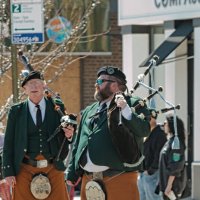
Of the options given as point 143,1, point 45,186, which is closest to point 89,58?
point 143,1

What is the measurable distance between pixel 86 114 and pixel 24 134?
81 cm

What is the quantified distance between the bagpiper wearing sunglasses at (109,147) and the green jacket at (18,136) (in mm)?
704

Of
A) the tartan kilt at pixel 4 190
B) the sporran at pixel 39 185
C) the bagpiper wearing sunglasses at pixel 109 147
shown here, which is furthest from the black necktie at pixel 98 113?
the tartan kilt at pixel 4 190

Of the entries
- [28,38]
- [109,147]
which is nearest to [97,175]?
[109,147]

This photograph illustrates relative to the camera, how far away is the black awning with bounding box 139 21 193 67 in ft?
46.8

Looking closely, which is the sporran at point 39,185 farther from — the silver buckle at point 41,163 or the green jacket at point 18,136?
the green jacket at point 18,136

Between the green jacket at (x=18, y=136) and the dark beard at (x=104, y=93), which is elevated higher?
the dark beard at (x=104, y=93)

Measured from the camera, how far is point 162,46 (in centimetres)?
1454

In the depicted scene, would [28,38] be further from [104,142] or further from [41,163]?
[104,142]

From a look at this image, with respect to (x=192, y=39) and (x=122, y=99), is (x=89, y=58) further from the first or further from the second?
(x=122, y=99)

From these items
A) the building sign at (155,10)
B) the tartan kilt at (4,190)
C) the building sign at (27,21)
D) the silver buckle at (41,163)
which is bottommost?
the tartan kilt at (4,190)

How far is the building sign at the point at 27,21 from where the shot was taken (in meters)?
10.5

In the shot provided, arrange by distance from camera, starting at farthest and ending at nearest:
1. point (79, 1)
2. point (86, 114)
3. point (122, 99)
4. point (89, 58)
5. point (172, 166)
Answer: point (89, 58) < point (79, 1) < point (172, 166) < point (86, 114) < point (122, 99)

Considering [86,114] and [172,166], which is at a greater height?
[86,114]
